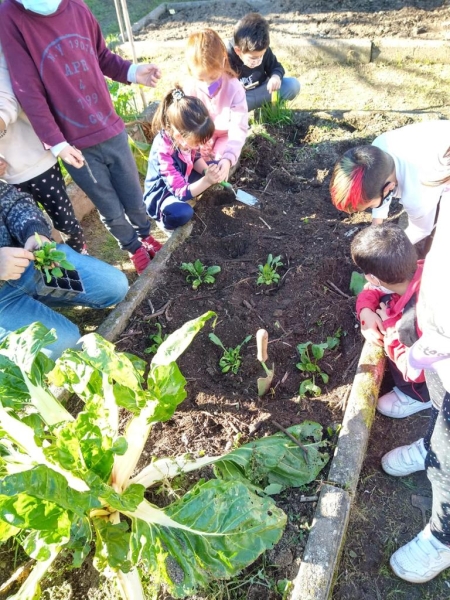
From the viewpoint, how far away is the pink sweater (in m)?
3.28

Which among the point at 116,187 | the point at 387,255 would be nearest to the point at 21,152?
the point at 116,187

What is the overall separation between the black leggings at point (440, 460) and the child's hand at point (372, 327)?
49cm

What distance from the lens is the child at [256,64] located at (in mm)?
3658

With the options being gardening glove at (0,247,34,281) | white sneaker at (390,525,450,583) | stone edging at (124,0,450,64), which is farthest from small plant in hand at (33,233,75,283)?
stone edging at (124,0,450,64)

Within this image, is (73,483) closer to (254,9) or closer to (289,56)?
(289,56)

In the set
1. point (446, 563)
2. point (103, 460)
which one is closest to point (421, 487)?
point (446, 563)

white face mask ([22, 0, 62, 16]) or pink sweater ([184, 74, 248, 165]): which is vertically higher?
white face mask ([22, 0, 62, 16])

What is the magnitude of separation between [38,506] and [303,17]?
6.41m

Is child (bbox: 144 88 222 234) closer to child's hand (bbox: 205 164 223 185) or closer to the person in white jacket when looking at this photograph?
child's hand (bbox: 205 164 223 185)

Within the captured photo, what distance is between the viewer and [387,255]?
6.40 ft

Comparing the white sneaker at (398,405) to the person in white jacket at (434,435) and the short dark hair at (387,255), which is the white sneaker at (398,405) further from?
the short dark hair at (387,255)

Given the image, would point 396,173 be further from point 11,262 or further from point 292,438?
point 11,262

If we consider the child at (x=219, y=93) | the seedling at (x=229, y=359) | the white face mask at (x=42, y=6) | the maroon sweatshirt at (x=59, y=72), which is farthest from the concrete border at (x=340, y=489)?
the white face mask at (x=42, y=6)

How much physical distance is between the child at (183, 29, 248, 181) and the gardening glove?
1372 mm
